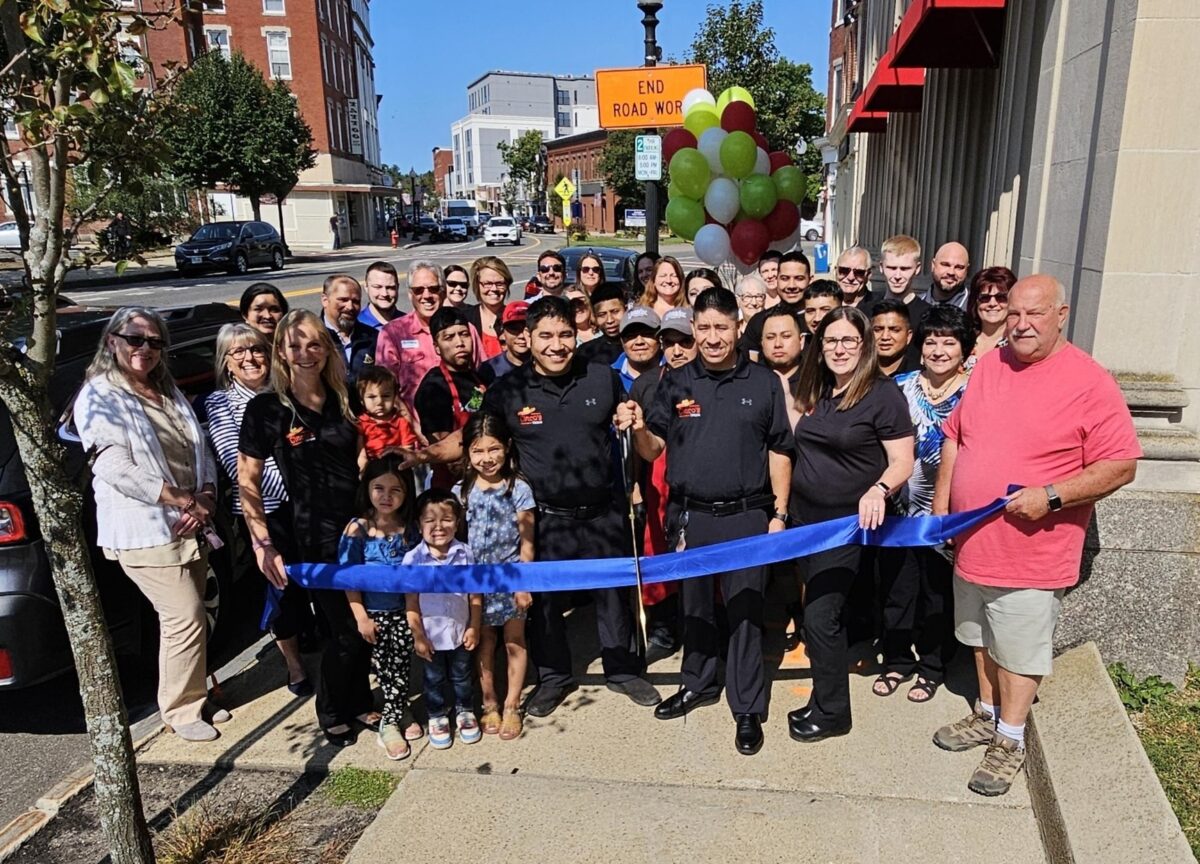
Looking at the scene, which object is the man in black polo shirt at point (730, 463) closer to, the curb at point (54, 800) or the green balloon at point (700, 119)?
the curb at point (54, 800)

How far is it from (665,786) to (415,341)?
9.62ft

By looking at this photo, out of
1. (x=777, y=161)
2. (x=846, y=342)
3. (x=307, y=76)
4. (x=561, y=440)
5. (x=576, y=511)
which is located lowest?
(x=576, y=511)

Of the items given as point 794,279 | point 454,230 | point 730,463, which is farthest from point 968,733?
point 454,230

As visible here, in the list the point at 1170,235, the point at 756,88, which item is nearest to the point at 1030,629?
the point at 1170,235

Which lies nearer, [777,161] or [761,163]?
[761,163]

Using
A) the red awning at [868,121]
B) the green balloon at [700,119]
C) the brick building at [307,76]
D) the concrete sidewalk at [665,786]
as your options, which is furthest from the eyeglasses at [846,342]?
the brick building at [307,76]

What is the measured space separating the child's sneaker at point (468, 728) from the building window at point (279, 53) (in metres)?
52.5

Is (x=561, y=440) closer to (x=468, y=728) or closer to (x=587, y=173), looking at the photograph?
(x=468, y=728)

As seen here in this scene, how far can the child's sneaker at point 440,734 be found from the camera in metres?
3.85

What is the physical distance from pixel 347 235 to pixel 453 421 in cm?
5371

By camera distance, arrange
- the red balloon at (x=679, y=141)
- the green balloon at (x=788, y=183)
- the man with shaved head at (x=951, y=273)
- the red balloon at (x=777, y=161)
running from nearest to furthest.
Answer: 1. the man with shaved head at (x=951, y=273)
2. the green balloon at (x=788, y=183)
3. the red balloon at (x=777, y=161)
4. the red balloon at (x=679, y=141)

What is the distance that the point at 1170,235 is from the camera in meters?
3.88

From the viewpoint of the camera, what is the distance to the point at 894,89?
1030cm

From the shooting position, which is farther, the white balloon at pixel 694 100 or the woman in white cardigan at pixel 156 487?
the white balloon at pixel 694 100
